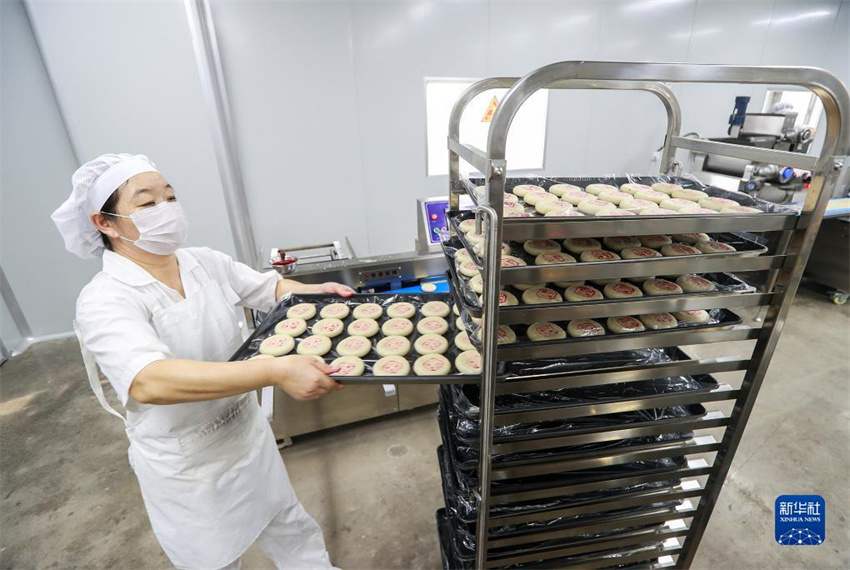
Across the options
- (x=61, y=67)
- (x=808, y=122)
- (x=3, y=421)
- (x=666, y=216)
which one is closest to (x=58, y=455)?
(x=3, y=421)

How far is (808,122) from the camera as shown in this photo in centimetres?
543

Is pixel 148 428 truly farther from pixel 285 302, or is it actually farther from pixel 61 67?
pixel 61 67

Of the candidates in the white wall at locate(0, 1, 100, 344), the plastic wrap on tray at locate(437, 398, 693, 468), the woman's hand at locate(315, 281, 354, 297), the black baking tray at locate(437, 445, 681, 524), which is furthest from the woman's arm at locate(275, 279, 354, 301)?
the white wall at locate(0, 1, 100, 344)

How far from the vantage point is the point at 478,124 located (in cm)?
387

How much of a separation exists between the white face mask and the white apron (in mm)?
147

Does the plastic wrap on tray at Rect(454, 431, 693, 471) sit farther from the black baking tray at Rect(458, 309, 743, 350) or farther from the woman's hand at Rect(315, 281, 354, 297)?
the woman's hand at Rect(315, 281, 354, 297)

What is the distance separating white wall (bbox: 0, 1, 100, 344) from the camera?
9.19 ft

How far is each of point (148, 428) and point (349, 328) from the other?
2.20 feet

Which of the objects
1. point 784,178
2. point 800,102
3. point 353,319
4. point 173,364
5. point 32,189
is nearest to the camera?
point 173,364

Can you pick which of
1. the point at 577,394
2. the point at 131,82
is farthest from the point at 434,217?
the point at 131,82

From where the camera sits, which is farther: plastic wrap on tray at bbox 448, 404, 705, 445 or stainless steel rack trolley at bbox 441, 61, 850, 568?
plastic wrap on tray at bbox 448, 404, 705, 445

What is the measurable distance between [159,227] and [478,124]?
336 centimetres

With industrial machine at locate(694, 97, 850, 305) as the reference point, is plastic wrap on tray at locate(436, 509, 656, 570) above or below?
below

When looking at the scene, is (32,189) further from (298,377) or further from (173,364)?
(298,377)
